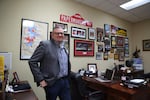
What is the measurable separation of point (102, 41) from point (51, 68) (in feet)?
8.04

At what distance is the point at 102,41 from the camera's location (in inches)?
153

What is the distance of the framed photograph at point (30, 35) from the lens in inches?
98.4

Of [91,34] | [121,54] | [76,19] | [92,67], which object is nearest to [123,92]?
[92,67]

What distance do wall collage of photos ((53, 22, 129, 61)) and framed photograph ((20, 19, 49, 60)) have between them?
353 millimetres

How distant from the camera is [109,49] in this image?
160 inches

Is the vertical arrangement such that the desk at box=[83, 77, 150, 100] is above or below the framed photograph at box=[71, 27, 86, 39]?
below

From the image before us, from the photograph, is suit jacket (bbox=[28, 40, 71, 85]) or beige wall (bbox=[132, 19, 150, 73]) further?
beige wall (bbox=[132, 19, 150, 73])

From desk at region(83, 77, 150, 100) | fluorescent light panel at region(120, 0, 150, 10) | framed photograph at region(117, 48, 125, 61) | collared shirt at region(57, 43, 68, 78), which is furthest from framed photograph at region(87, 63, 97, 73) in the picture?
fluorescent light panel at region(120, 0, 150, 10)

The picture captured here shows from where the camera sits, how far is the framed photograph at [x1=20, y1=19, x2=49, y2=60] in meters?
2.50

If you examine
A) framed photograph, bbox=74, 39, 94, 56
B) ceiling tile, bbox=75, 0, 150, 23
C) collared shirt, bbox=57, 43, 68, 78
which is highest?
ceiling tile, bbox=75, 0, 150, 23

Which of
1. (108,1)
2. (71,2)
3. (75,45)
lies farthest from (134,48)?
(71,2)

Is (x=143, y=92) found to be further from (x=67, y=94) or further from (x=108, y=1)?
(x=108, y=1)

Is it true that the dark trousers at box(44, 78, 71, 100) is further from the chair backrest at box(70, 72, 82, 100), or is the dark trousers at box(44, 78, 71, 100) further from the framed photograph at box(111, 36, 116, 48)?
the framed photograph at box(111, 36, 116, 48)

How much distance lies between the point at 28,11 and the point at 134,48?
161 inches
